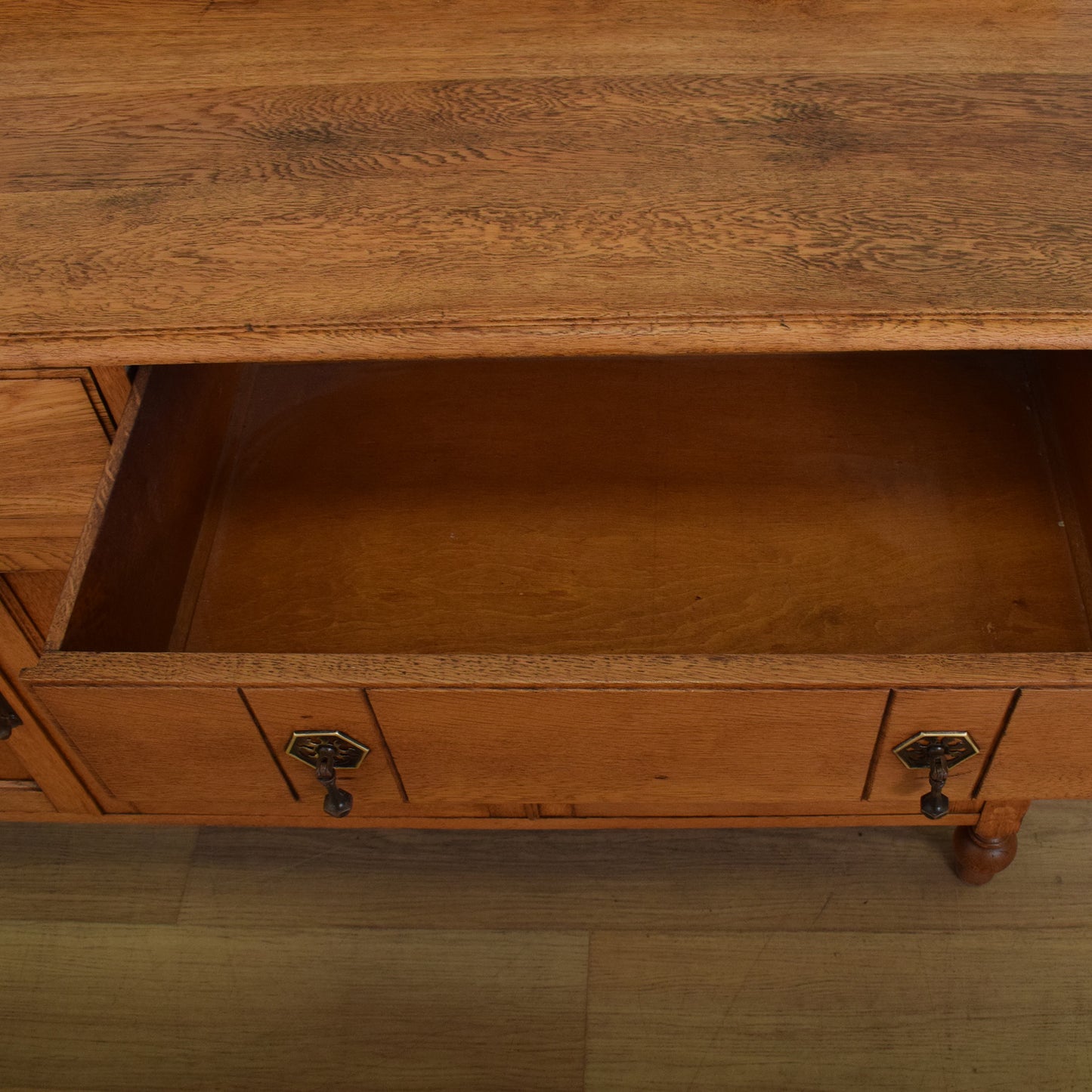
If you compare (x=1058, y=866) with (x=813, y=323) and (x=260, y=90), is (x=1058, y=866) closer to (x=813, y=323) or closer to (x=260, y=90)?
(x=813, y=323)

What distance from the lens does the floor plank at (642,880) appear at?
3.08 feet

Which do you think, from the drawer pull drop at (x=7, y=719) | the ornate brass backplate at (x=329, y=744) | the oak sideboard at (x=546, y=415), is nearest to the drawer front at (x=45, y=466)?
the oak sideboard at (x=546, y=415)

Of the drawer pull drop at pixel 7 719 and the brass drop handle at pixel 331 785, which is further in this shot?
the drawer pull drop at pixel 7 719

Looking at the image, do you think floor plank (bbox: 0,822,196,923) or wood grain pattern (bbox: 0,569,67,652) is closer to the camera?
wood grain pattern (bbox: 0,569,67,652)

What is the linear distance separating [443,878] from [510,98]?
0.62 meters

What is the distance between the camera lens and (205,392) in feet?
2.93

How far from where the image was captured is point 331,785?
0.72 metres

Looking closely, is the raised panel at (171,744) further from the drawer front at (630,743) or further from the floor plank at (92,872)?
the floor plank at (92,872)

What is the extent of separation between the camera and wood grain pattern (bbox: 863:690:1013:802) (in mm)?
642

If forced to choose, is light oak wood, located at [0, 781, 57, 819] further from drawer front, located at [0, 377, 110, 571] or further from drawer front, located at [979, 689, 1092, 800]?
drawer front, located at [979, 689, 1092, 800]

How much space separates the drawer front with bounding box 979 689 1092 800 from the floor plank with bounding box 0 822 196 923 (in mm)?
667

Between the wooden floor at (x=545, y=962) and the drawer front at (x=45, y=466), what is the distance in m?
0.34

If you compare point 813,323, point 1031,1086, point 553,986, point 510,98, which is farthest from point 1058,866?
point 510,98

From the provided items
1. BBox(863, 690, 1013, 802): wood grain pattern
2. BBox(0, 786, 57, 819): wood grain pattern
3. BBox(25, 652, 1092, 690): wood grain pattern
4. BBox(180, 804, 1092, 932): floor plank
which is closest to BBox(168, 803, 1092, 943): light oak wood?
BBox(180, 804, 1092, 932): floor plank
